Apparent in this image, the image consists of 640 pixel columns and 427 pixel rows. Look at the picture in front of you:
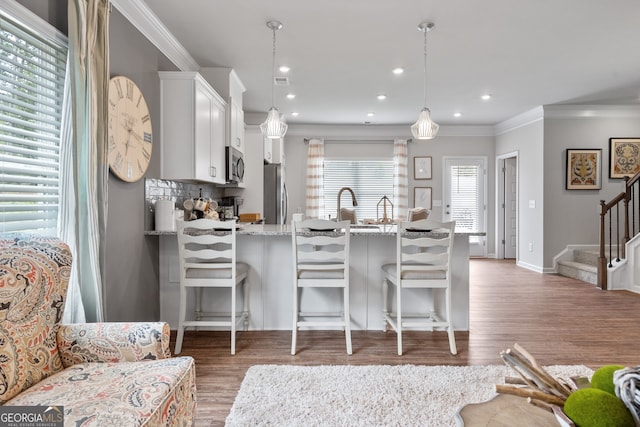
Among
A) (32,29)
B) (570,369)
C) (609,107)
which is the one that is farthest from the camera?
(609,107)

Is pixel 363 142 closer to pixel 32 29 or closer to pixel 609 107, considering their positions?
pixel 609 107

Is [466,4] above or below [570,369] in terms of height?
above

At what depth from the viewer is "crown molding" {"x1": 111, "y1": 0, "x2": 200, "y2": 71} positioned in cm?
279

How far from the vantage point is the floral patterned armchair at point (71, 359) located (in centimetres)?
125

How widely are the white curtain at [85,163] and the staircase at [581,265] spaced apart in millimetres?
6034

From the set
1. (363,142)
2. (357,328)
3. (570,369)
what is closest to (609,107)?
(363,142)

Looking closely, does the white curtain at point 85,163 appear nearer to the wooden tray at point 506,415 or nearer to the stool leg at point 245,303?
the stool leg at point 245,303

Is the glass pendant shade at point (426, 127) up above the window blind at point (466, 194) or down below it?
above

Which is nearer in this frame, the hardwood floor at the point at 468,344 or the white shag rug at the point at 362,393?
the white shag rug at the point at 362,393

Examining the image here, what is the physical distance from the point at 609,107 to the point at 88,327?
7488 millimetres

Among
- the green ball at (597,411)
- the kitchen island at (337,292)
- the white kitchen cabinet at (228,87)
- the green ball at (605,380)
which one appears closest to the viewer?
the green ball at (597,411)

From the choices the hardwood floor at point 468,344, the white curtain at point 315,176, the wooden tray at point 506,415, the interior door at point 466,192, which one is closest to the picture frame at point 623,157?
the interior door at point 466,192

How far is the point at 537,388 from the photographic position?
1.02 metres

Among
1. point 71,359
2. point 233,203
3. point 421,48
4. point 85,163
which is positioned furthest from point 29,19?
point 233,203
